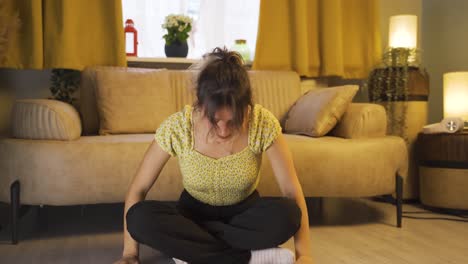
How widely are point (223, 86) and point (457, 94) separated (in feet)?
6.56

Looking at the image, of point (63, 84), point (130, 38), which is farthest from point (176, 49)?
point (63, 84)

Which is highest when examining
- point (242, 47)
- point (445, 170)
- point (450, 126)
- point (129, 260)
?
point (242, 47)

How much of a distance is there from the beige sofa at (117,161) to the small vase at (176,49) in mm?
850

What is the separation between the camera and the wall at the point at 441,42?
325 cm

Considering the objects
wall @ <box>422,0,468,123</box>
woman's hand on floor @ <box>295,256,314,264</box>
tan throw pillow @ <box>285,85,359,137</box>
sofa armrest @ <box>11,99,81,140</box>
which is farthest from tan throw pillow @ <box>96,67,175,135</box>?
wall @ <box>422,0,468,123</box>

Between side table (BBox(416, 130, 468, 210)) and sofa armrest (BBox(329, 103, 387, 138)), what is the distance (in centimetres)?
39

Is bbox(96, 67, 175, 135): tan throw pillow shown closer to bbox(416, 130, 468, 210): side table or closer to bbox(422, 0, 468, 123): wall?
bbox(416, 130, 468, 210): side table

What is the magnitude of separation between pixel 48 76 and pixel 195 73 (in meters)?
1.84

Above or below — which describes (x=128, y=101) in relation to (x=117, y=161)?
above

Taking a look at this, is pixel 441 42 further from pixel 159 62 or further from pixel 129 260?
pixel 129 260

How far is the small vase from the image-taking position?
2986 mm

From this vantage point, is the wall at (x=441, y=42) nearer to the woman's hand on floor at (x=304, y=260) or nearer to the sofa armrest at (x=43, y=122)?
the woman's hand on floor at (x=304, y=260)

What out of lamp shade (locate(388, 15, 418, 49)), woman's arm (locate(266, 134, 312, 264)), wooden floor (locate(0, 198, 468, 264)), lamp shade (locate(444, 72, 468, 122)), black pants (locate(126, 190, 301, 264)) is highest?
lamp shade (locate(388, 15, 418, 49))

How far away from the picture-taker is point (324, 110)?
2477 millimetres
